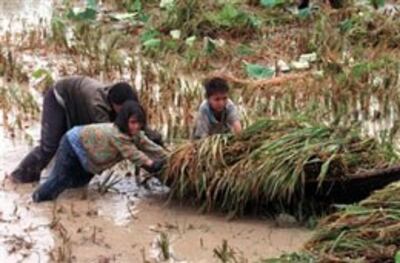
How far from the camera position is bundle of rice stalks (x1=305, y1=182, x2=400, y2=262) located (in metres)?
4.94

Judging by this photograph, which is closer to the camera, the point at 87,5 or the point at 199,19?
the point at 199,19

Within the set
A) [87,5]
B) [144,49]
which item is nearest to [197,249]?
[144,49]

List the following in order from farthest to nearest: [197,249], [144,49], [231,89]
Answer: [144,49] → [231,89] → [197,249]

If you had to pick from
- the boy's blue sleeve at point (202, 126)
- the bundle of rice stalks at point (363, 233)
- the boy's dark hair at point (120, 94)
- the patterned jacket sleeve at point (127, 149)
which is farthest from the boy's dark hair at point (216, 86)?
the bundle of rice stalks at point (363, 233)

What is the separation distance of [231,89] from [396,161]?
258 centimetres

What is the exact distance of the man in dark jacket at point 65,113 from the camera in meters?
6.83

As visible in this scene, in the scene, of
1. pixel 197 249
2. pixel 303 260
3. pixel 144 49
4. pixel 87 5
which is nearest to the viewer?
pixel 303 260

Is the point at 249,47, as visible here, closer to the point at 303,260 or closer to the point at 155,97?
the point at 155,97

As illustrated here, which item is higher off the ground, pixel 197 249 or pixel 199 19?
pixel 199 19

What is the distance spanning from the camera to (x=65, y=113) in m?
7.15

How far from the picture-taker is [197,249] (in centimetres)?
609

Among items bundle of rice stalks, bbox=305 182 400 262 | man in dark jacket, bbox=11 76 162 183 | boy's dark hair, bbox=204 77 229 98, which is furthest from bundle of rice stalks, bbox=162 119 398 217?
bundle of rice stalks, bbox=305 182 400 262

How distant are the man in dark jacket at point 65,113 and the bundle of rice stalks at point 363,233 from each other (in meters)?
1.91

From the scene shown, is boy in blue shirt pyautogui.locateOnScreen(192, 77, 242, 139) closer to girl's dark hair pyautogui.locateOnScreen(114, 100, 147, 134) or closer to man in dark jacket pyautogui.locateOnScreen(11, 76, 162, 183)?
man in dark jacket pyautogui.locateOnScreen(11, 76, 162, 183)
